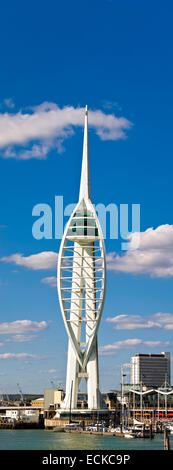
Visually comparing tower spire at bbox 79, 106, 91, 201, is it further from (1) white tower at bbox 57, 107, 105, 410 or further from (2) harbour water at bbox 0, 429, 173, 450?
(2) harbour water at bbox 0, 429, 173, 450

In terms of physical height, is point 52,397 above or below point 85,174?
below

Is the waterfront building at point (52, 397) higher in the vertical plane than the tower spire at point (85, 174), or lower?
lower

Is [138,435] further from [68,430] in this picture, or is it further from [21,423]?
[21,423]

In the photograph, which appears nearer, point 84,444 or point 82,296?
point 84,444

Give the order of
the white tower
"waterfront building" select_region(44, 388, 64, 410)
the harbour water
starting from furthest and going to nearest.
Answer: "waterfront building" select_region(44, 388, 64, 410) < the white tower < the harbour water

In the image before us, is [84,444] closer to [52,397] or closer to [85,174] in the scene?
[85,174]

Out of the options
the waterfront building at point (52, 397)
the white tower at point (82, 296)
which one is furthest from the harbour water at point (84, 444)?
the waterfront building at point (52, 397)

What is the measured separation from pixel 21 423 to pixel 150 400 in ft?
118

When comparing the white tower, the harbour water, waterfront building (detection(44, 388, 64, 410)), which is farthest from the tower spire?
waterfront building (detection(44, 388, 64, 410))

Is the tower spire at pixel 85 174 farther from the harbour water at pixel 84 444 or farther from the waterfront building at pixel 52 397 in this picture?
the waterfront building at pixel 52 397

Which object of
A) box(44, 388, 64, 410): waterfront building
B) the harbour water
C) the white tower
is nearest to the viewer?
the harbour water

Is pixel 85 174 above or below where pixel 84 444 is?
above

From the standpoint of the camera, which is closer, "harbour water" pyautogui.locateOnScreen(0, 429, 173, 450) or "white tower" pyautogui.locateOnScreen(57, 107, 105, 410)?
"harbour water" pyautogui.locateOnScreen(0, 429, 173, 450)

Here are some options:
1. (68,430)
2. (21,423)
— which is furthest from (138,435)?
(21,423)
